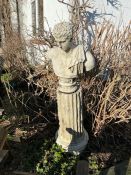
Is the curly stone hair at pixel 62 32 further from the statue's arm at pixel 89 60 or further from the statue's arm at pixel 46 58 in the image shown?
the statue's arm at pixel 46 58

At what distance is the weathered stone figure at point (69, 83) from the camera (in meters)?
3.72

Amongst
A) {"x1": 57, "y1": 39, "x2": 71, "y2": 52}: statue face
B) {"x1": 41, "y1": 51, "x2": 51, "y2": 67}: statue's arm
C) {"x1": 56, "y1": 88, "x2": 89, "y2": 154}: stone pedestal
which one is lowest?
{"x1": 56, "y1": 88, "x2": 89, "y2": 154}: stone pedestal

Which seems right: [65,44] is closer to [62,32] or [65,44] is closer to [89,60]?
[62,32]

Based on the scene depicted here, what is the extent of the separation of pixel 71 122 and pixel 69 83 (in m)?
0.65

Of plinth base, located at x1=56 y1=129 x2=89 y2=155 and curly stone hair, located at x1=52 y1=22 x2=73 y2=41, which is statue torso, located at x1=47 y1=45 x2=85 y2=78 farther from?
plinth base, located at x1=56 y1=129 x2=89 y2=155

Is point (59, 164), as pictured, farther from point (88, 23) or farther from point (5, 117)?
point (88, 23)

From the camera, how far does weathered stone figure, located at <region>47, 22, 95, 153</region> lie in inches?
146

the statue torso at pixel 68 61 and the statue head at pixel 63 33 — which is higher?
the statue head at pixel 63 33

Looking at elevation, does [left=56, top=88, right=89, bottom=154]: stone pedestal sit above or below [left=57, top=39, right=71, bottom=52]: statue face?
below

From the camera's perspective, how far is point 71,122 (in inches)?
176

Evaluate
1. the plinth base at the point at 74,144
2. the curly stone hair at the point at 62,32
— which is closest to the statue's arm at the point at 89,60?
the curly stone hair at the point at 62,32

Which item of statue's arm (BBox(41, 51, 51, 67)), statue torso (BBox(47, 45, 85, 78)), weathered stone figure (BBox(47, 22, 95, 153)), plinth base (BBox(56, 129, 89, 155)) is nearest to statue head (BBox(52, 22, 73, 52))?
weathered stone figure (BBox(47, 22, 95, 153))

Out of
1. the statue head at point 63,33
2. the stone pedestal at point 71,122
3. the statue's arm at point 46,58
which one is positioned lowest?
the stone pedestal at point 71,122

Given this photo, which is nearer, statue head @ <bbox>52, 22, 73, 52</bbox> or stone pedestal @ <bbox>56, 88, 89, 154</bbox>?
statue head @ <bbox>52, 22, 73, 52</bbox>
